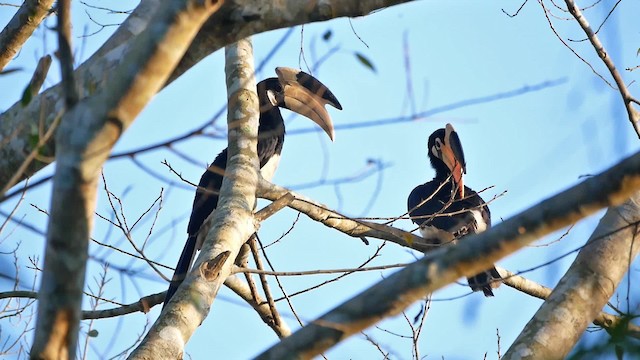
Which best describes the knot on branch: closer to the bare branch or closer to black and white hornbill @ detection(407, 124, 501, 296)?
black and white hornbill @ detection(407, 124, 501, 296)

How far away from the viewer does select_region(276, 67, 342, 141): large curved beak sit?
332 inches

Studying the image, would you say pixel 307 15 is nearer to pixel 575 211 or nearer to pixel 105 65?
pixel 105 65

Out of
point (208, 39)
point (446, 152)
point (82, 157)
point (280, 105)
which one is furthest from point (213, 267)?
point (446, 152)

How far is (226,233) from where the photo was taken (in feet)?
16.1

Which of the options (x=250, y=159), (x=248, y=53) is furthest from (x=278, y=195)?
(x=248, y=53)

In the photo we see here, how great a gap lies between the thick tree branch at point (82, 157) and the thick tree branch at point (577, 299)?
1779mm

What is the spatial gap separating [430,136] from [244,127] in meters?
4.23

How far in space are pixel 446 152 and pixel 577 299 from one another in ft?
17.8

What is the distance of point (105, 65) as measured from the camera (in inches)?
124

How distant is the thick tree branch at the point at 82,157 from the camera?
2359 mm

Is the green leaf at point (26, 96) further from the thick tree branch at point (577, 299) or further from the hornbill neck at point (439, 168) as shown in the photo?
the hornbill neck at point (439, 168)

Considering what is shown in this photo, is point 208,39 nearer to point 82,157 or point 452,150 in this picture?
point 82,157

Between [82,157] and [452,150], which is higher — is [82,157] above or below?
below

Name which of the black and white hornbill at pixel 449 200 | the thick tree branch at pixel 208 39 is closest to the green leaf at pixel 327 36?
the thick tree branch at pixel 208 39
